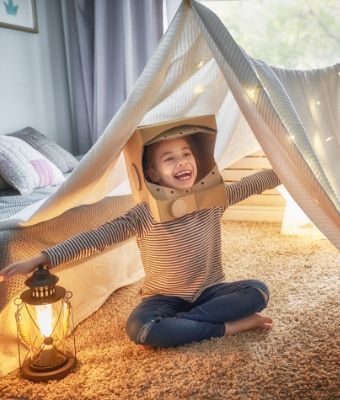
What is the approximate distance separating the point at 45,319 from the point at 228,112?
902 mm

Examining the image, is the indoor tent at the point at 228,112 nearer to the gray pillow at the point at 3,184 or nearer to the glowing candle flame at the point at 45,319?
the glowing candle flame at the point at 45,319

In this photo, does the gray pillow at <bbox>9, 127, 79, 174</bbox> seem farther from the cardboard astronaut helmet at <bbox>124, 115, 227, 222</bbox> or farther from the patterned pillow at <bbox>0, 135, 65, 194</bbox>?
the cardboard astronaut helmet at <bbox>124, 115, 227, 222</bbox>

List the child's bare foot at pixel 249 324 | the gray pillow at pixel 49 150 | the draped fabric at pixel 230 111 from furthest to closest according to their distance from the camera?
the gray pillow at pixel 49 150 < the child's bare foot at pixel 249 324 < the draped fabric at pixel 230 111

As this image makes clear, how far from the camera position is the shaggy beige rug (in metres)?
1.29

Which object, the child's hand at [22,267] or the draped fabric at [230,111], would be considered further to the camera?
the child's hand at [22,267]

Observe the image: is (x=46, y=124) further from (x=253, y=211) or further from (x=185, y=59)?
(x=185, y=59)

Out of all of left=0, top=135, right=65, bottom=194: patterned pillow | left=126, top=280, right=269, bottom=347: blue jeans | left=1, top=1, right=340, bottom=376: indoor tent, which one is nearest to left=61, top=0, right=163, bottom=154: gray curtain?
left=0, top=135, right=65, bottom=194: patterned pillow

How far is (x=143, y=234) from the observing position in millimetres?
1559

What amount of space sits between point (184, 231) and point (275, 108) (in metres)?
0.54

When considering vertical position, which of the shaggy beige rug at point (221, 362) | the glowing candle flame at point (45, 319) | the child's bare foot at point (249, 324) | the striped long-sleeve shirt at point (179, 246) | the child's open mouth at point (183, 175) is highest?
the child's open mouth at point (183, 175)

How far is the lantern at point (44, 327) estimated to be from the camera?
1.35 meters

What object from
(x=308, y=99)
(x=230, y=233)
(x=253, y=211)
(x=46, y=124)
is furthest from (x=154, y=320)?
(x=46, y=124)

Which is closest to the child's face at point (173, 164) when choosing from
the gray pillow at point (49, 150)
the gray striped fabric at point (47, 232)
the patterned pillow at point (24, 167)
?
the gray striped fabric at point (47, 232)

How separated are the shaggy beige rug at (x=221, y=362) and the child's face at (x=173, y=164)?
48 cm
